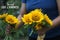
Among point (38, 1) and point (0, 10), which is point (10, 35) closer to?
point (38, 1)

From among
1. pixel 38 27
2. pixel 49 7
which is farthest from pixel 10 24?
pixel 49 7

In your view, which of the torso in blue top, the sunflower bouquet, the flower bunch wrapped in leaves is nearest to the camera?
the flower bunch wrapped in leaves

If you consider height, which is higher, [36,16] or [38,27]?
[36,16]

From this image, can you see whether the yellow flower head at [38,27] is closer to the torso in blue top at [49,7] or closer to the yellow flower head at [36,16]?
the yellow flower head at [36,16]

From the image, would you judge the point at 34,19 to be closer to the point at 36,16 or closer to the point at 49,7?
the point at 36,16

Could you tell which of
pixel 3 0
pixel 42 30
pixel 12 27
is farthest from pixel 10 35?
pixel 3 0

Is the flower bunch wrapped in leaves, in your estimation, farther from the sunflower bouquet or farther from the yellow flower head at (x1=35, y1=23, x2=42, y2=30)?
the sunflower bouquet

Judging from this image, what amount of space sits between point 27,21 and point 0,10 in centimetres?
319

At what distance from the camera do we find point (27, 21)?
2010 millimetres

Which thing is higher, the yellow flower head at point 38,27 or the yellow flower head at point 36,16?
the yellow flower head at point 36,16

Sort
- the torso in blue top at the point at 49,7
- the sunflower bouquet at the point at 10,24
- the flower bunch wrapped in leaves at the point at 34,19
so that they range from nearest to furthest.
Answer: the flower bunch wrapped in leaves at the point at 34,19, the sunflower bouquet at the point at 10,24, the torso in blue top at the point at 49,7

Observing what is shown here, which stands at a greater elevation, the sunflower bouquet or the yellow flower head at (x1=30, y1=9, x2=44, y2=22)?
the yellow flower head at (x1=30, y1=9, x2=44, y2=22)

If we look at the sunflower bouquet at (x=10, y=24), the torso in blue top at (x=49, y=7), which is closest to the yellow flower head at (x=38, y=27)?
the sunflower bouquet at (x=10, y=24)

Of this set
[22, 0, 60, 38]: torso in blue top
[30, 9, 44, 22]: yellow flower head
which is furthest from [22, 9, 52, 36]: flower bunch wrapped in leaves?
[22, 0, 60, 38]: torso in blue top
